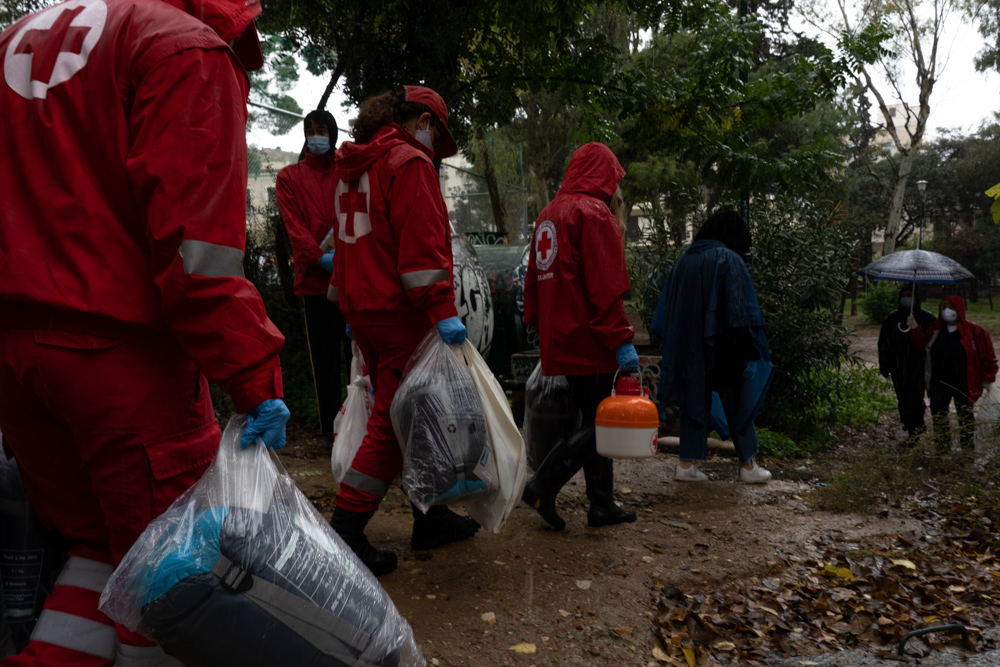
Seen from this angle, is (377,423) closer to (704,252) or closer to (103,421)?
(103,421)

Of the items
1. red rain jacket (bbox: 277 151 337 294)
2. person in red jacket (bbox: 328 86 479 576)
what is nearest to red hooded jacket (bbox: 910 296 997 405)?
red rain jacket (bbox: 277 151 337 294)

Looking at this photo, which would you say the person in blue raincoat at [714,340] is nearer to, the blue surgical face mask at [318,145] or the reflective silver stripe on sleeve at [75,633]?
the blue surgical face mask at [318,145]

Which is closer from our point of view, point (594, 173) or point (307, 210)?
point (594, 173)

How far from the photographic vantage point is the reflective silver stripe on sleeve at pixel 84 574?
6.40ft

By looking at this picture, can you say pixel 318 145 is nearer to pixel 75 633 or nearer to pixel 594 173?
pixel 594 173

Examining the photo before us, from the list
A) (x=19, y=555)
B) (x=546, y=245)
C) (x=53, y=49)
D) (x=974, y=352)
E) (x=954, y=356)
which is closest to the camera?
(x=53, y=49)

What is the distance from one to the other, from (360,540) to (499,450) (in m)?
0.78

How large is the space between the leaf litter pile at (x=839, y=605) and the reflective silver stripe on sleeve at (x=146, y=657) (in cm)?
180

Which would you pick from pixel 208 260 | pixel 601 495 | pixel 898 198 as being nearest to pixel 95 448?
pixel 208 260

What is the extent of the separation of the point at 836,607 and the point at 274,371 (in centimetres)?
281

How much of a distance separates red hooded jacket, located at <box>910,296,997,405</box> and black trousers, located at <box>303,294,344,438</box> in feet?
17.9

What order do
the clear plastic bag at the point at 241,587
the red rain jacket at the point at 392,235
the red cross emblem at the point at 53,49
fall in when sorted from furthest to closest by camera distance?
the red rain jacket at the point at 392,235 < the red cross emblem at the point at 53,49 < the clear plastic bag at the point at 241,587

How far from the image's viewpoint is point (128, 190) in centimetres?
181

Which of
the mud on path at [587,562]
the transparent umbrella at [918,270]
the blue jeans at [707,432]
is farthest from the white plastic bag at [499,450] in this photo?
the transparent umbrella at [918,270]
